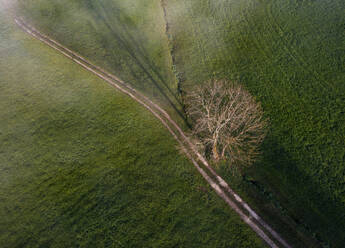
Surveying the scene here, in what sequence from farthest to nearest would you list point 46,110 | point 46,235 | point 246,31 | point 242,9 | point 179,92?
point 242,9 → point 246,31 → point 179,92 → point 46,110 → point 46,235

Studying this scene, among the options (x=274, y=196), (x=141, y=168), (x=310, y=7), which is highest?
(x=141, y=168)

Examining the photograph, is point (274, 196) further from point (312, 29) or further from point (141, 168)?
point (312, 29)

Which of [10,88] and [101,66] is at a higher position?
[10,88]

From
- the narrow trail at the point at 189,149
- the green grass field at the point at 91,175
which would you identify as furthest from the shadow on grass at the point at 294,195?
the green grass field at the point at 91,175

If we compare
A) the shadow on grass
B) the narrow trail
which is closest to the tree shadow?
the narrow trail

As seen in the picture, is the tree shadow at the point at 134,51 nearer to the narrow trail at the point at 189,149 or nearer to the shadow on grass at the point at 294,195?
the narrow trail at the point at 189,149

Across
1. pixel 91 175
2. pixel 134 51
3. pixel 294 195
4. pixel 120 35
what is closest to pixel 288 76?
pixel 294 195

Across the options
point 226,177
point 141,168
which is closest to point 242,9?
point 226,177
